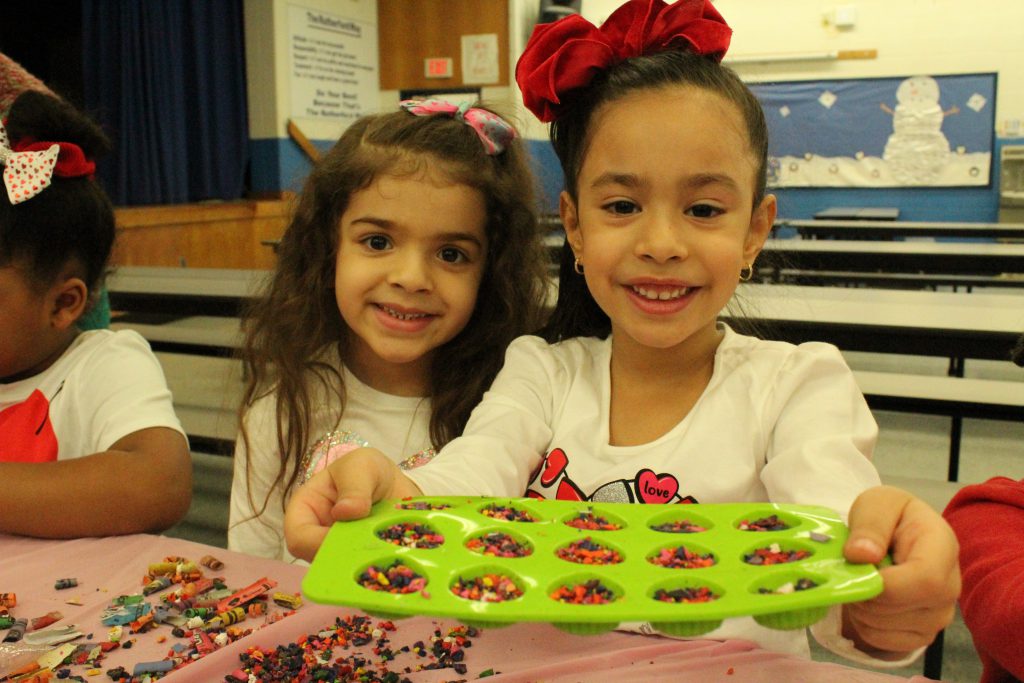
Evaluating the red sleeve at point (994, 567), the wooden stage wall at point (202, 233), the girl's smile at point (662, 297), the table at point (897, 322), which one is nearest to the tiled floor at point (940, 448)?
the table at point (897, 322)

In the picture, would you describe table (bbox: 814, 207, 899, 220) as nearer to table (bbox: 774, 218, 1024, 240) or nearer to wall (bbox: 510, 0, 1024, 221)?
wall (bbox: 510, 0, 1024, 221)

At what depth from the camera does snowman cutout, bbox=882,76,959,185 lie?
6695 millimetres

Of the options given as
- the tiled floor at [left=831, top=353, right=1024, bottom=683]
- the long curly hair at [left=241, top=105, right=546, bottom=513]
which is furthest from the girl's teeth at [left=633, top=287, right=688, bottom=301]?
the tiled floor at [left=831, top=353, right=1024, bottom=683]

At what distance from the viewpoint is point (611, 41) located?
964mm

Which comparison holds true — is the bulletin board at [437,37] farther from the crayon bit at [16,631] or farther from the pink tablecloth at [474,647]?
the crayon bit at [16,631]

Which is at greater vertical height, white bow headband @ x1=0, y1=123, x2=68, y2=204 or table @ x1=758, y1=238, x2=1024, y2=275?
white bow headband @ x1=0, y1=123, x2=68, y2=204

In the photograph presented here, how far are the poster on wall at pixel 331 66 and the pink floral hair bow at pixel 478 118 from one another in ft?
15.0

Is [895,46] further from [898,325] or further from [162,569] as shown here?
[162,569]

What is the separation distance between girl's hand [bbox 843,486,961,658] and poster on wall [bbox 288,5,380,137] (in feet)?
17.6

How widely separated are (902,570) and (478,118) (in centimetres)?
84

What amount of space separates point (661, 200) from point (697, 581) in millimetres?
426

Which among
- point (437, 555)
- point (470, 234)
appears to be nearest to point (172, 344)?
point (470, 234)

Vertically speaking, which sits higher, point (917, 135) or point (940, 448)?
point (917, 135)

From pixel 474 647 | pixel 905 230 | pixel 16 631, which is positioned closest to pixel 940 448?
pixel 905 230
